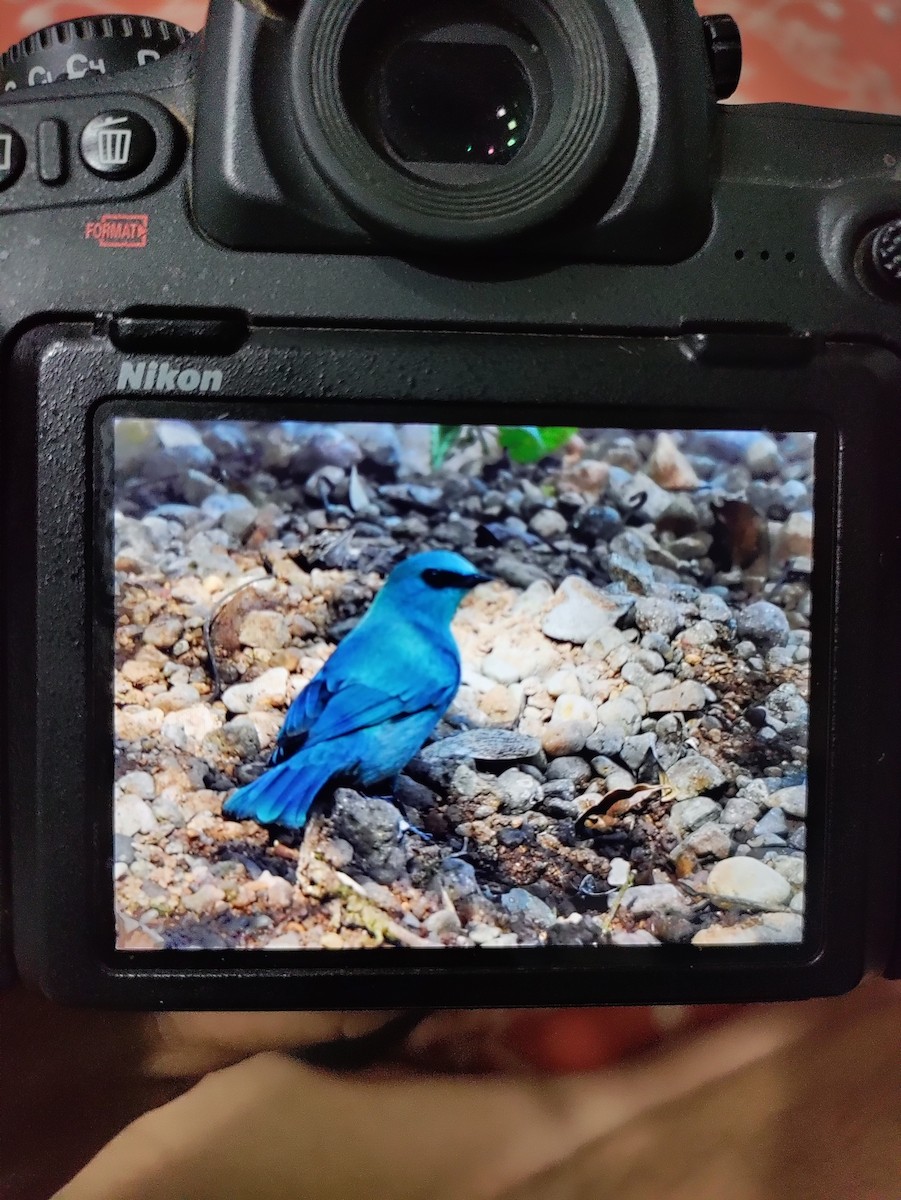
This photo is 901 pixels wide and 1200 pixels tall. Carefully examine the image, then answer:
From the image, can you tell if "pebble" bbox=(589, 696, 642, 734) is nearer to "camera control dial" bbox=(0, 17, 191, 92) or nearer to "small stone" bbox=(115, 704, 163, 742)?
"small stone" bbox=(115, 704, 163, 742)

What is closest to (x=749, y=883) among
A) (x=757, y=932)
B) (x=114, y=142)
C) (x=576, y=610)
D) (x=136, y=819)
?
(x=757, y=932)

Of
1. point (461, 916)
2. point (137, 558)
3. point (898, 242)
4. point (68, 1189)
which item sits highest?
point (898, 242)

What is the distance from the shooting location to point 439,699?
35 cm

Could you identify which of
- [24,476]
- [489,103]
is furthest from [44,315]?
[489,103]

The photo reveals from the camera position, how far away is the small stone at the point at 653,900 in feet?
1.14

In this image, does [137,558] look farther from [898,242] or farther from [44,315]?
[898,242]

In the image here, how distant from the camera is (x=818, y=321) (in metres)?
0.34

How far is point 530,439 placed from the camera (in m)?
0.34

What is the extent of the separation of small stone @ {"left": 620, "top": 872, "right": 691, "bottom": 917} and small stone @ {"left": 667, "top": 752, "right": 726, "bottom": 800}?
4 cm

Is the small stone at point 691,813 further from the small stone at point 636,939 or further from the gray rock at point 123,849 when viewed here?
the gray rock at point 123,849

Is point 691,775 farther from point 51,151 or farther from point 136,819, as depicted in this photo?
point 51,151

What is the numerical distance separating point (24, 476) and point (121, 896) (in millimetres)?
157

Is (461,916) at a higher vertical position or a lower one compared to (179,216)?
lower

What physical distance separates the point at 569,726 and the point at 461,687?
4cm
